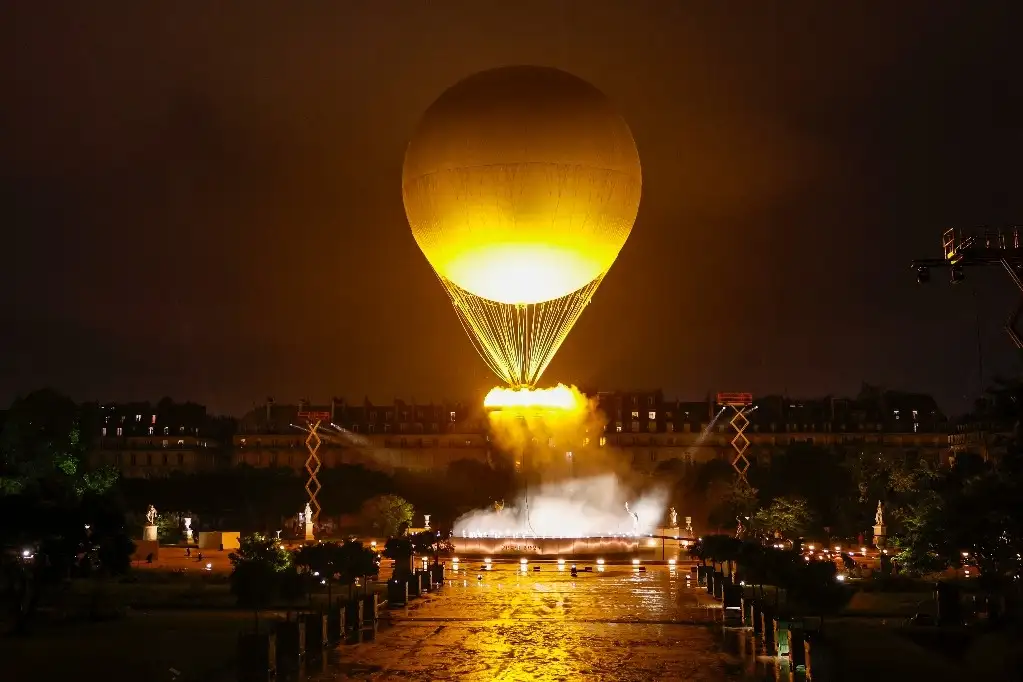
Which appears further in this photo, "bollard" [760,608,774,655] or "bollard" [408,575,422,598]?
"bollard" [408,575,422,598]

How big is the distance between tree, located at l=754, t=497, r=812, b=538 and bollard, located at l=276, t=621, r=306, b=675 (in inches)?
1907

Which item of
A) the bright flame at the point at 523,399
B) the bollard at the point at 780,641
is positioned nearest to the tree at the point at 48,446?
the bright flame at the point at 523,399

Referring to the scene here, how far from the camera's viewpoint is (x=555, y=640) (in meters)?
29.6

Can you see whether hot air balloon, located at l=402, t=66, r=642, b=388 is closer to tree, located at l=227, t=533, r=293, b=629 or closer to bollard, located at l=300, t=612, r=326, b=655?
tree, located at l=227, t=533, r=293, b=629

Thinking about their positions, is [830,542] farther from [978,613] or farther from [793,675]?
[793,675]

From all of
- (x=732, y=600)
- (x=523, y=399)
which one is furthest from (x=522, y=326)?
(x=732, y=600)

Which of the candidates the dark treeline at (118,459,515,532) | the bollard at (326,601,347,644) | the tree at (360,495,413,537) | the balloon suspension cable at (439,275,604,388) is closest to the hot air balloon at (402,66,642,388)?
the balloon suspension cable at (439,275,604,388)

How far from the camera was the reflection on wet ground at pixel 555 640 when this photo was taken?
82.2 ft

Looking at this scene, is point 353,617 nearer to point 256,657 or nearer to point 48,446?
point 256,657

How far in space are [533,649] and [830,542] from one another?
51.7 m

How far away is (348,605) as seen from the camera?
31.8m

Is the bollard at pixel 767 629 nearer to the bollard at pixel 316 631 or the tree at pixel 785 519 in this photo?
the bollard at pixel 316 631

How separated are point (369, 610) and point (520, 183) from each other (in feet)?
47.1

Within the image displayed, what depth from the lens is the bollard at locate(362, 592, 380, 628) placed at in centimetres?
3291
